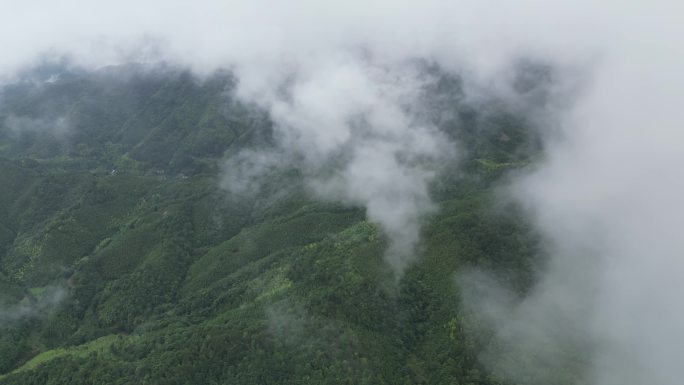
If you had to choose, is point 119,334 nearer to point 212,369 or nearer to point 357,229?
point 212,369

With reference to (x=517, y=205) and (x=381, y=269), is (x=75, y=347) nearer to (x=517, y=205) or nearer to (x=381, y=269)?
(x=381, y=269)

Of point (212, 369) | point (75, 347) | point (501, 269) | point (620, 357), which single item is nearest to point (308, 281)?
point (212, 369)

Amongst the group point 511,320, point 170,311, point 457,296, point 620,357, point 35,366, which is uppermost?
point 170,311

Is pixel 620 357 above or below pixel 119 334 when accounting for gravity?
below

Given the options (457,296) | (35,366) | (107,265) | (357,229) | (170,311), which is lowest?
(457,296)

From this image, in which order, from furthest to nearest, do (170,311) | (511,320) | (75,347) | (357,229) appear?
(357,229) → (170,311) → (75,347) → (511,320)

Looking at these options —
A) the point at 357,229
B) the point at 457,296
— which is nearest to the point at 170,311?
the point at 357,229

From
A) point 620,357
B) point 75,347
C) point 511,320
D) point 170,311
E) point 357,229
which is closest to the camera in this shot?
point 620,357

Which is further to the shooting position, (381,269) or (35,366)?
(381,269)

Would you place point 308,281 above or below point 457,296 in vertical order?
above
